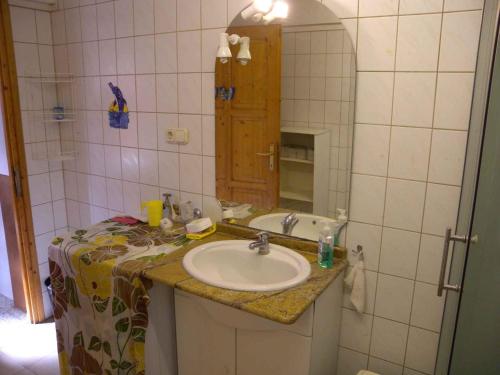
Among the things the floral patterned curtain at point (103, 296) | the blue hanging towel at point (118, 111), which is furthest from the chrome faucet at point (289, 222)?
the blue hanging towel at point (118, 111)

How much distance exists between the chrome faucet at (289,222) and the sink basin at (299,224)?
0.04 feet

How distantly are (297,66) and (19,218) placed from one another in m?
1.94

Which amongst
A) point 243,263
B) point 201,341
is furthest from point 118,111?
point 201,341

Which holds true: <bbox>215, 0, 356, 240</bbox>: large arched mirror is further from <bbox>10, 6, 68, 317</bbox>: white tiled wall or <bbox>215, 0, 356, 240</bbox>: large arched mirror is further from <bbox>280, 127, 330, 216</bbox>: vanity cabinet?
<bbox>10, 6, 68, 317</bbox>: white tiled wall

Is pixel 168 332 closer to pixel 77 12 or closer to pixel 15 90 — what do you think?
pixel 15 90

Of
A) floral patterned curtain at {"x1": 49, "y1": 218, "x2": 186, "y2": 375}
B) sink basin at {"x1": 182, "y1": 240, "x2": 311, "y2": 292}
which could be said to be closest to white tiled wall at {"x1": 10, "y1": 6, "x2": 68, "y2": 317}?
floral patterned curtain at {"x1": 49, "y1": 218, "x2": 186, "y2": 375}

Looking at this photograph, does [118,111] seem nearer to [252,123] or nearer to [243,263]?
[252,123]

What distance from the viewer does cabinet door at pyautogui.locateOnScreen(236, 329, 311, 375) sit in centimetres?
139

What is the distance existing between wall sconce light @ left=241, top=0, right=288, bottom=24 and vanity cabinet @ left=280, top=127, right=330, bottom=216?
1.49 feet

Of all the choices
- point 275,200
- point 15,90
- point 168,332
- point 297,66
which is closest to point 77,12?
point 15,90

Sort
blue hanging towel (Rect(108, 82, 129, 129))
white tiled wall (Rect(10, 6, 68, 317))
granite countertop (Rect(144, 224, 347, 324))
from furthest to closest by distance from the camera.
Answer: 1. white tiled wall (Rect(10, 6, 68, 317))
2. blue hanging towel (Rect(108, 82, 129, 129))
3. granite countertop (Rect(144, 224, 347, 324))

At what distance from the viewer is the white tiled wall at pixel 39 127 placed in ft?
7.69

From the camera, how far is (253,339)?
1.47 metres

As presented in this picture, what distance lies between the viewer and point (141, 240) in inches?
72.1
